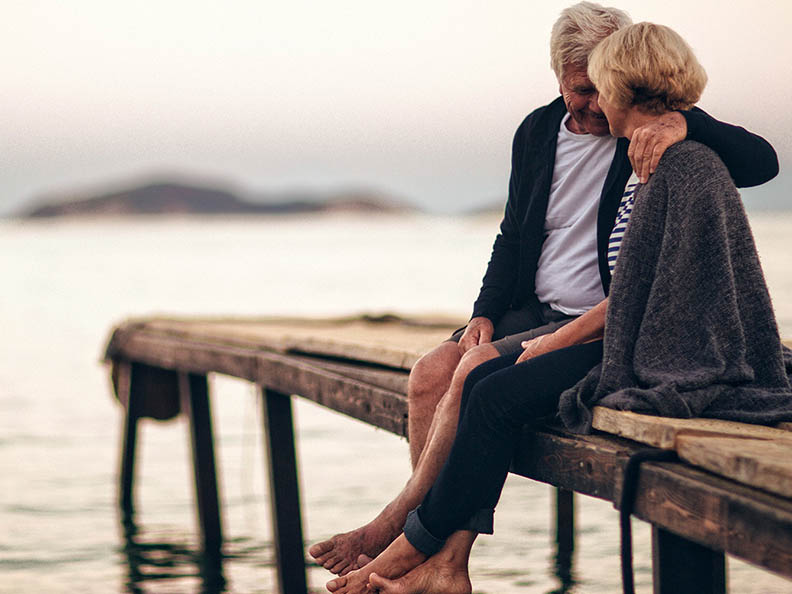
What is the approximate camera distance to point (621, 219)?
118 inches

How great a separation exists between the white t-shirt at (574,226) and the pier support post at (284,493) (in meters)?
2.49

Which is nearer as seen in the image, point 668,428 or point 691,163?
point 668,428

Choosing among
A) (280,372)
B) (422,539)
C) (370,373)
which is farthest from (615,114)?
(280,372)

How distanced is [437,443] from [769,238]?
36540mm

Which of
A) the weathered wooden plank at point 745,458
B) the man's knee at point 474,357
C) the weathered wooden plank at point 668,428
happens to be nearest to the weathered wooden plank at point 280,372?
the man's knee at point 474,357

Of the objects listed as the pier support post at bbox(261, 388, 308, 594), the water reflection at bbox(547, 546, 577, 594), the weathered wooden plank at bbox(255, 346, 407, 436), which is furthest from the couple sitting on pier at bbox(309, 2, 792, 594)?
the water reflection at bbox(547, 546, 577, 594)

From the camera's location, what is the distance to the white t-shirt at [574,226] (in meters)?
3.22

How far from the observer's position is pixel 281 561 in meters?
5.47

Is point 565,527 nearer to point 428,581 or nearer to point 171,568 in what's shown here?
point 171,568

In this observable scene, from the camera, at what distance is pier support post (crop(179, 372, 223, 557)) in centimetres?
704

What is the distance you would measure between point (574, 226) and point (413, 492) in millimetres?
900

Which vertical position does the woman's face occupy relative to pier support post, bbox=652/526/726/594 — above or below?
above

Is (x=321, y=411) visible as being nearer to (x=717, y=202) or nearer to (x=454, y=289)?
(x=717, y=202)

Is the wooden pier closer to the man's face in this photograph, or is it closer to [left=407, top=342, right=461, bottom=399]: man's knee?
[left=407, top=342, right=461, bottom=399]: man's knee
